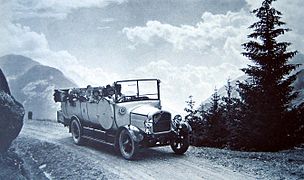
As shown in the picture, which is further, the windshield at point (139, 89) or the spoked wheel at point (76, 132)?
the spoked wheel at point (76, 132)

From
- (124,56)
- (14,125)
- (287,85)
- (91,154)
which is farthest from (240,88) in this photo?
(14,125)

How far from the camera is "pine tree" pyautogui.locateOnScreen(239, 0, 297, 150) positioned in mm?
9875

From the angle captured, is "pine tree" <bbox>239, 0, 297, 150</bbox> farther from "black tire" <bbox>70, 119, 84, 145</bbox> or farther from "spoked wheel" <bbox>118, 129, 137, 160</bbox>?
"black tire" <bbox>70, 119, 84, 145</bbox>

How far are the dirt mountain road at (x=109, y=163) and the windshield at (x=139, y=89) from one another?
4.95 feet

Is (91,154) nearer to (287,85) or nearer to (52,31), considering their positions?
(52,31)

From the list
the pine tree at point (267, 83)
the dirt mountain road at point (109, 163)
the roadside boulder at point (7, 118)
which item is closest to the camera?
the dirt mountain road at point (109, 163)

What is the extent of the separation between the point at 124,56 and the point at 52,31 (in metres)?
2.48

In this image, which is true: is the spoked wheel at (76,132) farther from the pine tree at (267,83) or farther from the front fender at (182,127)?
the pine tree at (267,83)

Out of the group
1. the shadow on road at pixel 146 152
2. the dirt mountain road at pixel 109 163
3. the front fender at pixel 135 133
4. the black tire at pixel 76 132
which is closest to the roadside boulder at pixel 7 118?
the dirt mountain road at pixel 109 163

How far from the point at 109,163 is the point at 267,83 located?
5799mm

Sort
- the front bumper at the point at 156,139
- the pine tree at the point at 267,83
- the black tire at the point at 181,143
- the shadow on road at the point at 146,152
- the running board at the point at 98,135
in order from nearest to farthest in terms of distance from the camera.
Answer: the front bumper at the point at 156,139 < the shadow on road at the point at 146,152 < the black tire at the point at 181,143 < the running board at the point at 98,135 < the pine tree at the point at 267,83

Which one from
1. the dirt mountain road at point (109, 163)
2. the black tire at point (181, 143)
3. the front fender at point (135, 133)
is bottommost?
the dirt mountain road at point (109, 163)

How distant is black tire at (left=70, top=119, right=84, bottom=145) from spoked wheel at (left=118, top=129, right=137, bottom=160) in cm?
201

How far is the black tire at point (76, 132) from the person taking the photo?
392 inches
